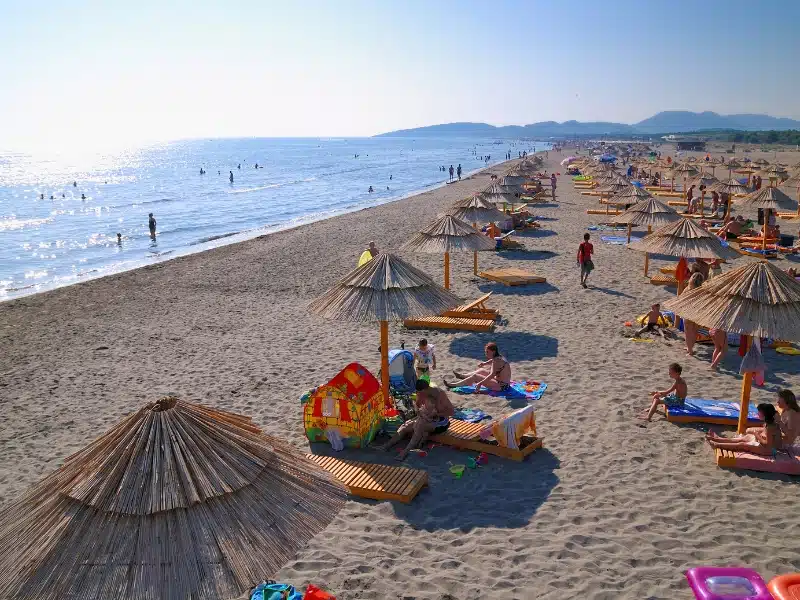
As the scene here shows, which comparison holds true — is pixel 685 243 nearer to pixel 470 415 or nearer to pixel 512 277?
pixel 512 277

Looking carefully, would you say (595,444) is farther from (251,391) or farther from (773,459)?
(251,391)

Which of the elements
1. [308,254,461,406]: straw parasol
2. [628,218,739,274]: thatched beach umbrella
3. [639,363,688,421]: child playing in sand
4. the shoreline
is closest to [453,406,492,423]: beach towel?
[308,254,461,406]: straw parasol

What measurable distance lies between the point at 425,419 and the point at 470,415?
1.04 meters

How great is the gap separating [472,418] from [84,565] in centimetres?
542

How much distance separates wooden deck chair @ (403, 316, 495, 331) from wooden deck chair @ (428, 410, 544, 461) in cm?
423

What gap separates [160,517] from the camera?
10.2ft

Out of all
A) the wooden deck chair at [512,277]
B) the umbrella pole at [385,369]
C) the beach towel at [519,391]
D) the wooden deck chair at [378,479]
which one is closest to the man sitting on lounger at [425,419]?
the wooden deck chair at [378,479]

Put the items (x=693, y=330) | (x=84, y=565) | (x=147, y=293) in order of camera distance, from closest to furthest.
A: (x=84, y=565)
(x=693, y=330)
(x=147, y=293)

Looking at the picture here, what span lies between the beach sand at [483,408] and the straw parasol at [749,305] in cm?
145

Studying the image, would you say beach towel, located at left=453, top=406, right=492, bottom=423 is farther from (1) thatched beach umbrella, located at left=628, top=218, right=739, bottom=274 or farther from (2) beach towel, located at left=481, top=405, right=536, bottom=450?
(1) thatched beach umbrella, located at left=628, top=218, right=739, bottom=274

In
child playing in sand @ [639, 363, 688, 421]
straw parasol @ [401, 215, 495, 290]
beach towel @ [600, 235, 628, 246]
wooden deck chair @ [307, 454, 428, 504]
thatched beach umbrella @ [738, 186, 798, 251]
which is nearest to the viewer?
wooden deck chair @ [307, 454, 428, 504]

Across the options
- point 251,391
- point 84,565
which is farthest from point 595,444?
point 84,565

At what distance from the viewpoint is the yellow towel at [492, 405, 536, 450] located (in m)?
6.70

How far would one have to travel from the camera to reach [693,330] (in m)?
9.76
